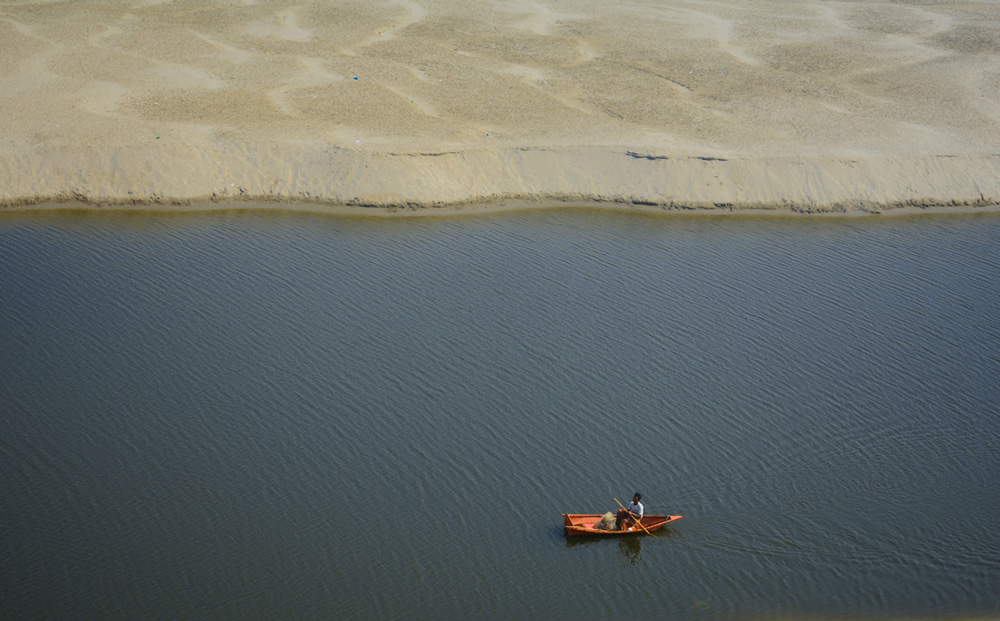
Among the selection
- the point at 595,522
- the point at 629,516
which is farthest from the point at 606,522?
the point at 629,516

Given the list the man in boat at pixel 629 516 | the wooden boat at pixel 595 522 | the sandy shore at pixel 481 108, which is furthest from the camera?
the sandy shore at pixel 481 108

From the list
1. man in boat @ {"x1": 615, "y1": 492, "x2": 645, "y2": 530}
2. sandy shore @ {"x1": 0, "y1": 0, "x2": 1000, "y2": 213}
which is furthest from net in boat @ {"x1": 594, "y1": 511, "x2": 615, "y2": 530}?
sandy shore @ {"x1": 0, "y1": 0, "x2": 1000, "y2": 213}

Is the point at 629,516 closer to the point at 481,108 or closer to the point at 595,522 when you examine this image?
the point at 595,522

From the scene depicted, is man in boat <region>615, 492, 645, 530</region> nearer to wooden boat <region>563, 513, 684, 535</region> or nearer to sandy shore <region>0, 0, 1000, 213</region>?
wooden boat <region>563, 513, 684, 535</region>

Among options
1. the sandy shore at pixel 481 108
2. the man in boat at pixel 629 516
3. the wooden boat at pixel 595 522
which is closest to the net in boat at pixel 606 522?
the wooden boat at pixel 595 522

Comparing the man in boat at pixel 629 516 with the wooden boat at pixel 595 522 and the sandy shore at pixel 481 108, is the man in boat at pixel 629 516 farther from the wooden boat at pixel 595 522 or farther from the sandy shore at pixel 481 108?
the sandy shore at pixel 481 108

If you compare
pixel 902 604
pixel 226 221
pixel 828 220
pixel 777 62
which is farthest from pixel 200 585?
pixel 777 62
